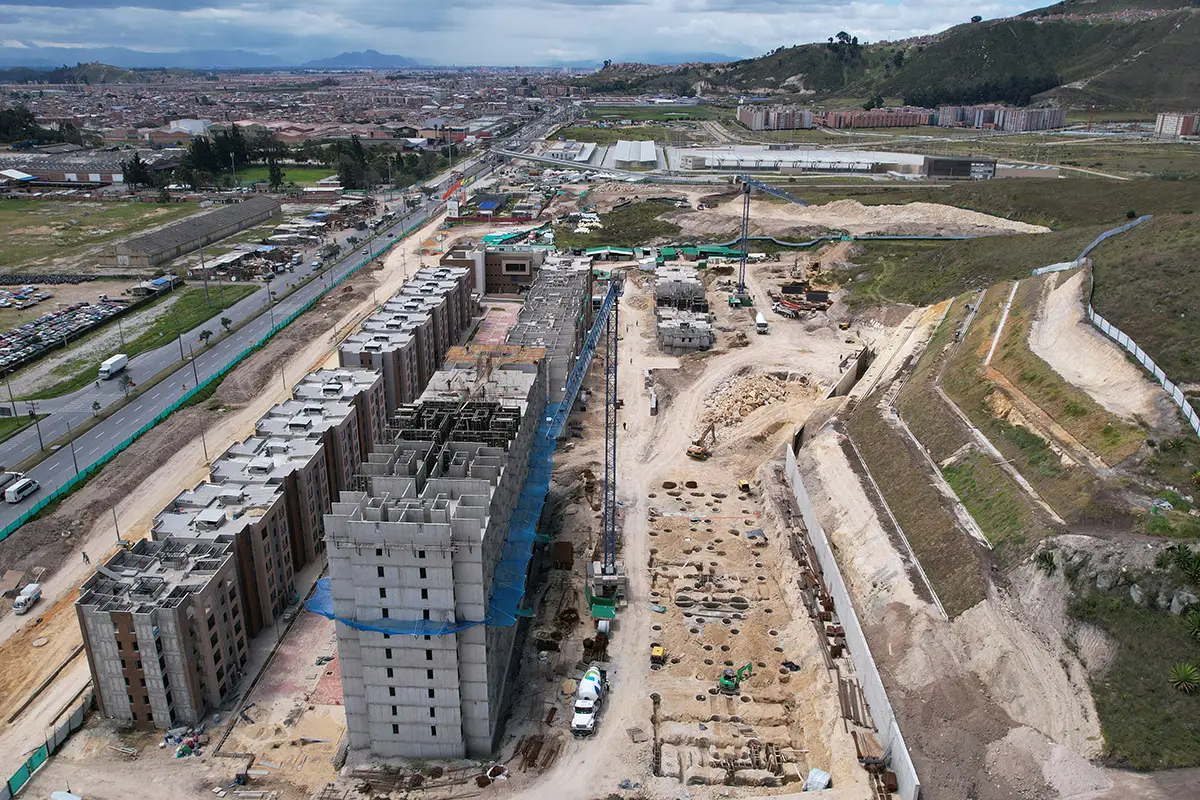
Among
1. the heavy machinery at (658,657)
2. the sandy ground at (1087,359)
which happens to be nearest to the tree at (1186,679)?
the sandy ground at (1087,359)

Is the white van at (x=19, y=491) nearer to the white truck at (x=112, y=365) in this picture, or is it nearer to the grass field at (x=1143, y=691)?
the white truck at (x=112, y=365)

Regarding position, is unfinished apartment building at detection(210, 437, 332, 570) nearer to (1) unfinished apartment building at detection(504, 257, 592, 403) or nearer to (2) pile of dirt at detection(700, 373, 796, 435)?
(1) unfinished apartment building at detection(504, 257, 592, 403)

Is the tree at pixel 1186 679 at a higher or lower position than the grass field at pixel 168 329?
higher

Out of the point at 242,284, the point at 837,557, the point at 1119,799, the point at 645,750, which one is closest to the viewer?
the point at 1119,799

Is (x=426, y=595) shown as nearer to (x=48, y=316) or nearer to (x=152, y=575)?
(x=152, y=575)

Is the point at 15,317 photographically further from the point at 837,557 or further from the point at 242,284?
the point at 837,557

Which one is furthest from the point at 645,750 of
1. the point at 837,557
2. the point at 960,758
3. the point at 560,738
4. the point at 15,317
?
the point at 15,317
